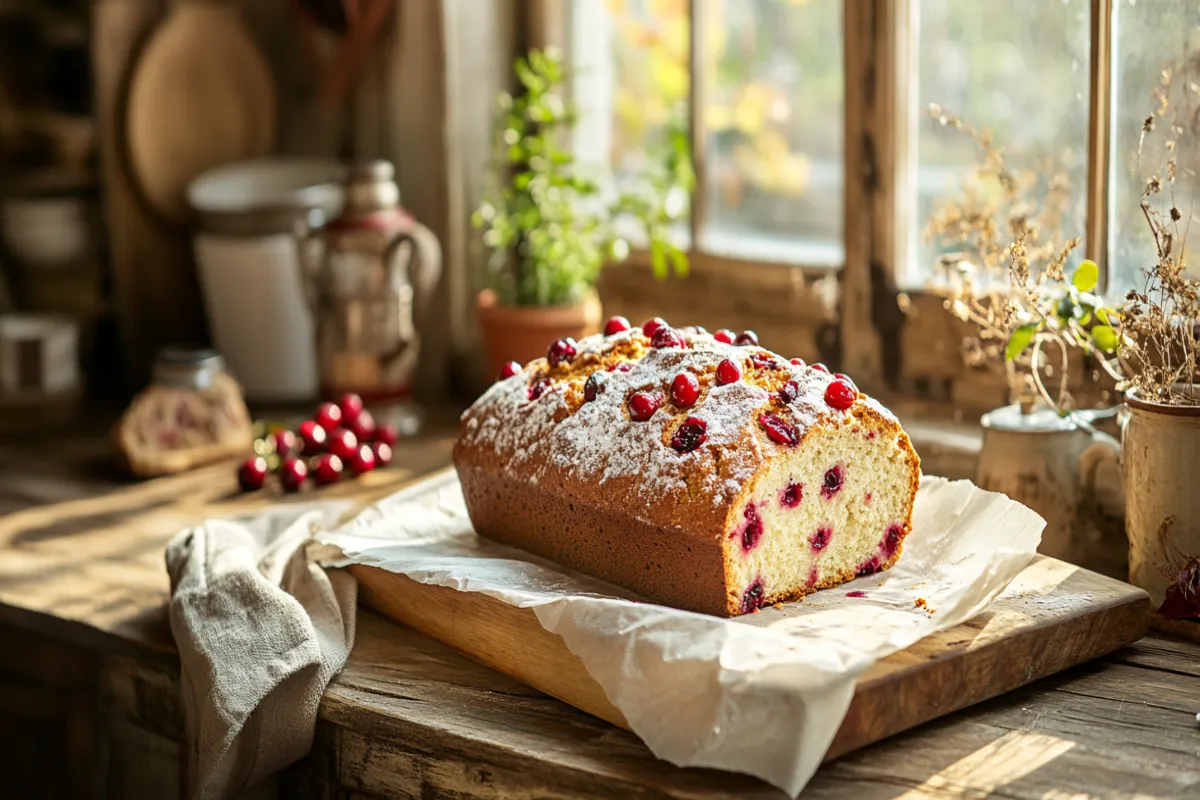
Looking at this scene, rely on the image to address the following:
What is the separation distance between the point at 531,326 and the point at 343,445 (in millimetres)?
470

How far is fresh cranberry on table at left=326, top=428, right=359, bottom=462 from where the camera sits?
2.61 meters

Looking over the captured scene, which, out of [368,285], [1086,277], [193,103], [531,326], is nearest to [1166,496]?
[1086,277]

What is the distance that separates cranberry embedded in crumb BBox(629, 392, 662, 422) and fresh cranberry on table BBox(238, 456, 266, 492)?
42.9 inches

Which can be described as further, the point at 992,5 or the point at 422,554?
the point at 992,5

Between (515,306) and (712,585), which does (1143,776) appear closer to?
(712,585)

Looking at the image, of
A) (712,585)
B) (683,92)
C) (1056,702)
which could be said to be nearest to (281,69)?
(683,92)

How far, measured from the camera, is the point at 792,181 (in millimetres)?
2652

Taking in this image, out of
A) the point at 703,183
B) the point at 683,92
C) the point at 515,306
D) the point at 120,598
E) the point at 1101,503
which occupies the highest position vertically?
the point at 683,92

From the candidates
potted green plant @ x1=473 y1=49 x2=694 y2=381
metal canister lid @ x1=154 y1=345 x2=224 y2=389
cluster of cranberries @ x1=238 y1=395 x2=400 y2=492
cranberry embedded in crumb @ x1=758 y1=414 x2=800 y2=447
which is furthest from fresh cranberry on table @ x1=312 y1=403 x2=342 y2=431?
cranberry embedded in crumb @ x1=758 y1=414 x2=800 y2=447

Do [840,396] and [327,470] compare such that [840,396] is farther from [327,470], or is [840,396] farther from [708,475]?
[327,470]

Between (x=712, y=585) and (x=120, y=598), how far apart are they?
973 mm

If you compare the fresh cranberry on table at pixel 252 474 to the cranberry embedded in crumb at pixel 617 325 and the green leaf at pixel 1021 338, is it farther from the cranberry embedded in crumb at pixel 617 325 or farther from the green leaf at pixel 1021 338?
the green leaf at pixel 1021 338

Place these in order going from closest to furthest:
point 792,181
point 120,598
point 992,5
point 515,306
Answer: point 120,598 → point 992,5 → point 792,181 → point 515,306

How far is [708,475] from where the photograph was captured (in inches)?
62.2
